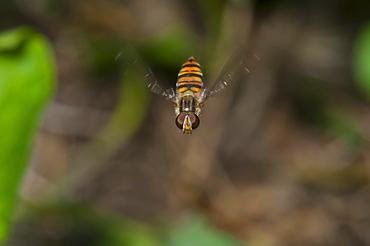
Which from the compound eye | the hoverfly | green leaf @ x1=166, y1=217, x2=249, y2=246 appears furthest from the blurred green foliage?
the compound eye

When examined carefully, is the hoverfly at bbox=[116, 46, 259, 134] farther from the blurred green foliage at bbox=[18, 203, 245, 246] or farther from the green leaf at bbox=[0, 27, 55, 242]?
the blurred green foliage at bbox=[18, 203, 245, 246]

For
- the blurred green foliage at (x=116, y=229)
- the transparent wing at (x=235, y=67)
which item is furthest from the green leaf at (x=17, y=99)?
the blurred green foliage at (x=116, y=229)

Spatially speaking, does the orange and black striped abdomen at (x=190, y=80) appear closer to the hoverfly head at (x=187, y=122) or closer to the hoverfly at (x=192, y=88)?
the hoverfly at (x=192, y=88)

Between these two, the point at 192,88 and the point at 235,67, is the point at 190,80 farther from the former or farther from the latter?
the point at 235,67

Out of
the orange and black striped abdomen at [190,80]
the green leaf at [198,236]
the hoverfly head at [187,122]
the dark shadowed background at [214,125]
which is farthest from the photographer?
the dark shadowed background at [214,125]

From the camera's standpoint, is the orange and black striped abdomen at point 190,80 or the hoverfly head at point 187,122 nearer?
the hoverfly head at point 187,122

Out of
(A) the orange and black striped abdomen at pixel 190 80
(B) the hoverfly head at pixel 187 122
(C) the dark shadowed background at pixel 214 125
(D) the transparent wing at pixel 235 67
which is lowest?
(B) the hoverfly head at pixel 187 122

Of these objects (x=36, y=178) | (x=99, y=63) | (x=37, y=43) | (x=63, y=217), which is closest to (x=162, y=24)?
(x=99, y=63)

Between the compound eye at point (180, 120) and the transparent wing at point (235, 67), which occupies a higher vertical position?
the transparent wing at point (235, 67)
